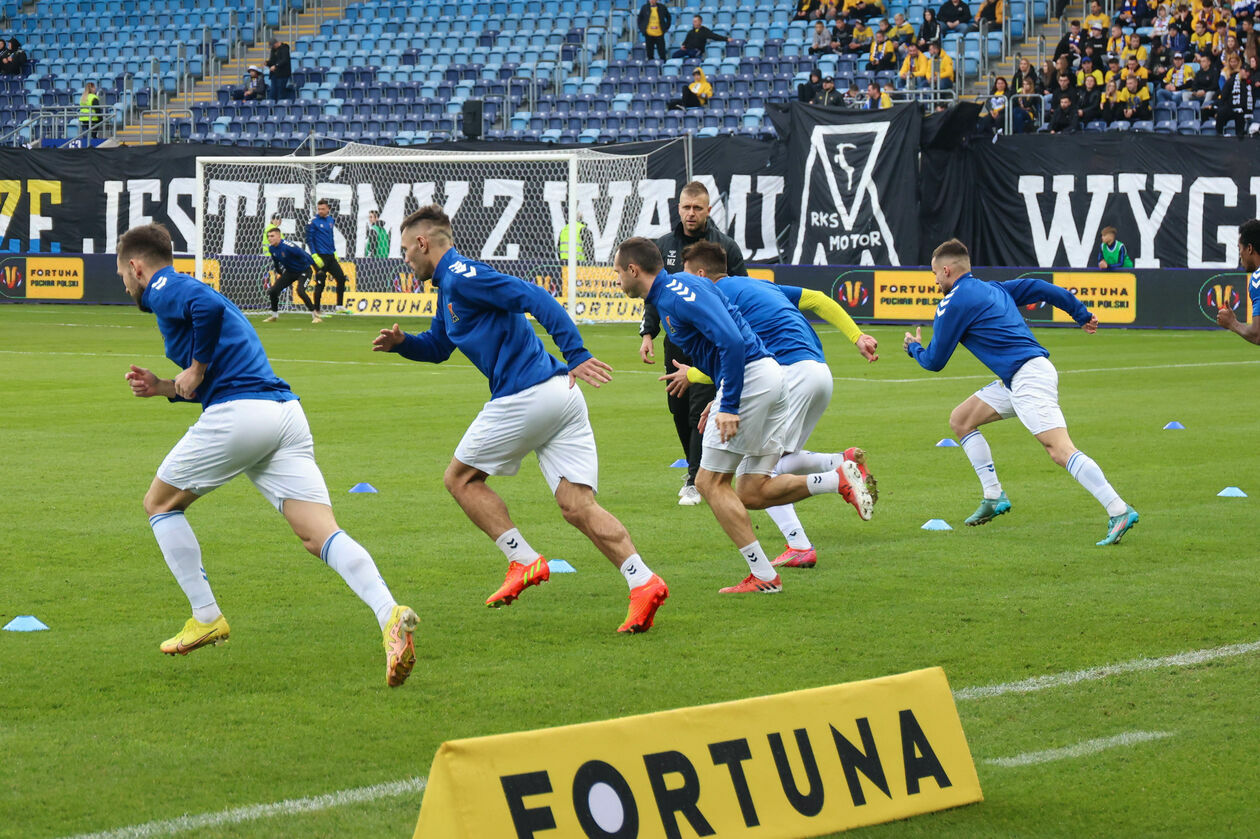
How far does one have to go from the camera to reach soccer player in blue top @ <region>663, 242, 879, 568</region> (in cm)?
912

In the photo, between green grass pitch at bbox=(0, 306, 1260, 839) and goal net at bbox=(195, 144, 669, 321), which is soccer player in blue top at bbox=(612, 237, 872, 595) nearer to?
green grass pitch at bbox=(0, 306, 1260, 839)

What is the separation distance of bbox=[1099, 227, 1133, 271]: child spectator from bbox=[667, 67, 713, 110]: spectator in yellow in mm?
9498

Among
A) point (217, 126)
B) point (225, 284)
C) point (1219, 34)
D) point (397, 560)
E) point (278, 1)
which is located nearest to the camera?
point (397, 560)

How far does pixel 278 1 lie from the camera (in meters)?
44.9

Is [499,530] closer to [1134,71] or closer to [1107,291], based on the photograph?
[1107,291]

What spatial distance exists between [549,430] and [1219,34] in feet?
87.1

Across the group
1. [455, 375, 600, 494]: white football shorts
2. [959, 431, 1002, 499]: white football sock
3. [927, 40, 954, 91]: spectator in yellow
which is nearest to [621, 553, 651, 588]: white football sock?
[455, 375, 600, 494]: white football shorts

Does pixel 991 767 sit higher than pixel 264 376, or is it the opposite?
pixel 264 376

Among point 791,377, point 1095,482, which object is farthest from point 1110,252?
point 791,377

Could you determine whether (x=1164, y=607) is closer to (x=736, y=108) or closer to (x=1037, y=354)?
(x=1037, y=354)

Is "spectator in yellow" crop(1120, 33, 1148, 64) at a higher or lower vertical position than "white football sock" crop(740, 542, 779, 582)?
higher

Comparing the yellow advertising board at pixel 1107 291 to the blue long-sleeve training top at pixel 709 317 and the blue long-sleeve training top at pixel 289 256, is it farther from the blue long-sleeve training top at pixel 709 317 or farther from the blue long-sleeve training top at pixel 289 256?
the blue long-sleeve training top at pixel 709 317

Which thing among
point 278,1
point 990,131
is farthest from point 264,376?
point 278,1

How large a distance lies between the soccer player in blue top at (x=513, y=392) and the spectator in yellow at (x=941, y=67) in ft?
88.4
